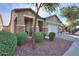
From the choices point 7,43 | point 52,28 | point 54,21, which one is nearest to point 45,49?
point 52,28

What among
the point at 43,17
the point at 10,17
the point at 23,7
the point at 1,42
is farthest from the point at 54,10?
the point at 1,42

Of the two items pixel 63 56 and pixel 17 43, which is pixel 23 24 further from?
pixel 63 56

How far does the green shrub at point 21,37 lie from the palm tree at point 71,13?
0.66m

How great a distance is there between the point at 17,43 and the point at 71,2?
3.29ft

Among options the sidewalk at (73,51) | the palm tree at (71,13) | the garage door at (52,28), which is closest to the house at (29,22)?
the garage door at (52,28)

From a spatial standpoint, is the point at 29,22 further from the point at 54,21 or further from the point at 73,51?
the point at 73,51

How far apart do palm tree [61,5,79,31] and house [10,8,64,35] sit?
5.1 inches

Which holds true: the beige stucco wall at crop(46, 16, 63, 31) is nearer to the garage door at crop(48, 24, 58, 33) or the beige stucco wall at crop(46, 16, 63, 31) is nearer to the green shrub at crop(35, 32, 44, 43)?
the garage door at crop(48, 24, 58, 33)

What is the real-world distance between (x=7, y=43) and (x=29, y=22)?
46 centimetres

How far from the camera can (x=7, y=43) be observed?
262cm

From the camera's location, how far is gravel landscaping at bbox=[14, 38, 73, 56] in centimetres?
280

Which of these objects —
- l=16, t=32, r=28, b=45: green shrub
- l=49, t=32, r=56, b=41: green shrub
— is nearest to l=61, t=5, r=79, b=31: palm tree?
l=49, t=32, r=56, b=41: green shrub

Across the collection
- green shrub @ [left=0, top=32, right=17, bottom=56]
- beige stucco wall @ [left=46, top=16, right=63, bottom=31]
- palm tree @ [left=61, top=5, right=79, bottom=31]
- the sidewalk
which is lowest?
the sidewalk

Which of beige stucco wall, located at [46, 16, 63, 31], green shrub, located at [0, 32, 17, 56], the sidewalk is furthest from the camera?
beige stucco wall, located at [46, 16, 63, 31]
